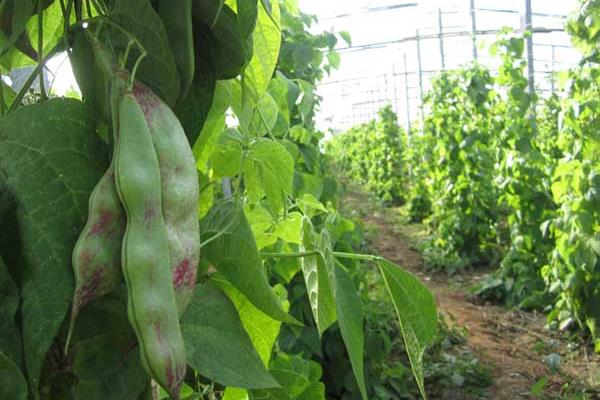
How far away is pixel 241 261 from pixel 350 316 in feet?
0.61

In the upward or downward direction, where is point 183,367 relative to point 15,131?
downward

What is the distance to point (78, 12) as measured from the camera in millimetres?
632

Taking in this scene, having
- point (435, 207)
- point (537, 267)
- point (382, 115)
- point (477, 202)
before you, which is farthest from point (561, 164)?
point (382, 115)

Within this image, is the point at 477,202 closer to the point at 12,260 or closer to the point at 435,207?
the point at 435,207

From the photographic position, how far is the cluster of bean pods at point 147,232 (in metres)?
0.46

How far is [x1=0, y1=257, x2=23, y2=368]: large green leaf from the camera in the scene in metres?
0.48

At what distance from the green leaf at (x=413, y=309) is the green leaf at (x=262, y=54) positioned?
0.75 ft

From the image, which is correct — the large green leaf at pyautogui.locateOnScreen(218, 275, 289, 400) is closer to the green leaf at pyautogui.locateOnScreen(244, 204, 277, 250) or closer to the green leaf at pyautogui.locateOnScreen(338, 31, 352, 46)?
the green leaf at pyautogui.locateOnScreen(244, 204, 277, 250)

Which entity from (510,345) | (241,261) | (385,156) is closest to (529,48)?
(510,345)

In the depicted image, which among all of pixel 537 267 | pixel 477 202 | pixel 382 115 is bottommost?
pixel 537 267

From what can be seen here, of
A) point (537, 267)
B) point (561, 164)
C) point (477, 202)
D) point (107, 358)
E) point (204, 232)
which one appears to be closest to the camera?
point (107, 358)

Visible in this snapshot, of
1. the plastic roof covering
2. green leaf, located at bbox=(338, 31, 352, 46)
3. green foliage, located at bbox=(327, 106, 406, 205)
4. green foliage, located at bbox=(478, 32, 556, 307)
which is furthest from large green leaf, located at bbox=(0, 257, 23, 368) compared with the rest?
the plastic roof covering

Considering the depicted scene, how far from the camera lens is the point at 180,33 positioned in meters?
0.58

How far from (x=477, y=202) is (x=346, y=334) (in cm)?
678
